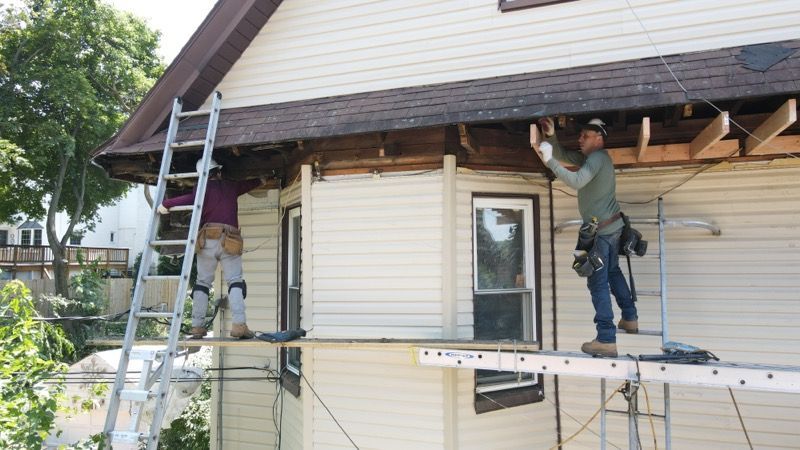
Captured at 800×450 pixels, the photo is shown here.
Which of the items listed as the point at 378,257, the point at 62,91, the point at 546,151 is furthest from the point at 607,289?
the point at 62,91

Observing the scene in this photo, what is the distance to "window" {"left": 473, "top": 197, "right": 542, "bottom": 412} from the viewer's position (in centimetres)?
519

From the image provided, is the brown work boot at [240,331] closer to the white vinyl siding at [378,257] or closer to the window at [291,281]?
the white vinyl siding at [378,257]

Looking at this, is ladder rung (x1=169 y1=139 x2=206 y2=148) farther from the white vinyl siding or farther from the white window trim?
the white window trim

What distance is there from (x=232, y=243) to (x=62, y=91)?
19.2 metres

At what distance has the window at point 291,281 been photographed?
245 inches

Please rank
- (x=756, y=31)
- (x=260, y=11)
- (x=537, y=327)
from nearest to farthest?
(x=756, y=31) < (x=537, y=327) < (x=260, y=11)

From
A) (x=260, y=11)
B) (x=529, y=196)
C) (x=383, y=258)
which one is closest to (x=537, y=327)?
(x=529, y=196)

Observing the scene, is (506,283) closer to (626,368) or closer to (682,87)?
(626,368)

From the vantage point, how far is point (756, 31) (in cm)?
461

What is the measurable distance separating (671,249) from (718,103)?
60.5 inches

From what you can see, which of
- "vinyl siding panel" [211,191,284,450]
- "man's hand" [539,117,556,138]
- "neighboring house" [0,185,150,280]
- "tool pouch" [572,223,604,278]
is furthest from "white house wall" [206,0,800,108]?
"neighboring house" [0,185,150,280]

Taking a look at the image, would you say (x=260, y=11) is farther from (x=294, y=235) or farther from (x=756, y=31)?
(x=756, y=31)

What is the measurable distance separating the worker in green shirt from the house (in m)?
0.30

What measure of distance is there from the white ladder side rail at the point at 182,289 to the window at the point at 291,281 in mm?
1333
